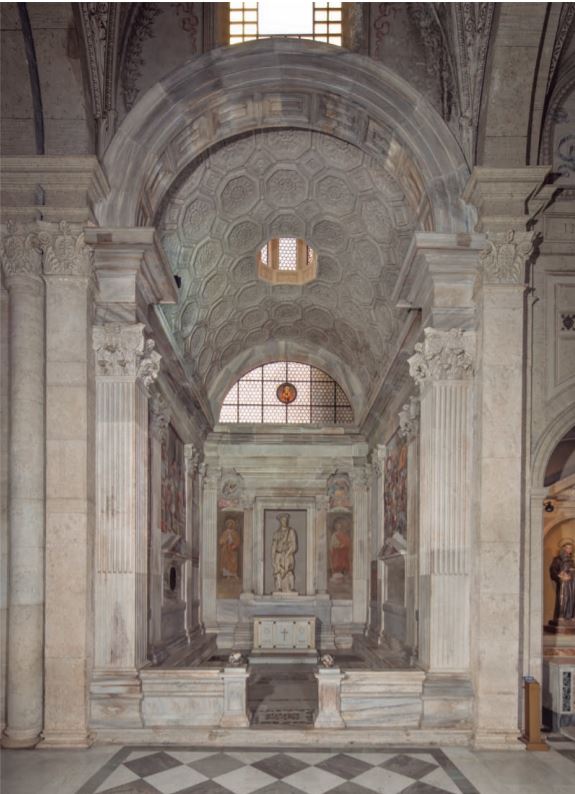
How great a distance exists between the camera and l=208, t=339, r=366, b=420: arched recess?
71.1ft

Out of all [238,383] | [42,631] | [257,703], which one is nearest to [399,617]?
[257,703]

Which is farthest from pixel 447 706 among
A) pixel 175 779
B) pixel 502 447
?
pixel 175 779

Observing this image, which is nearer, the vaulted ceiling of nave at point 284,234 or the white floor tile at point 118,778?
the white floor tile at point 118,778

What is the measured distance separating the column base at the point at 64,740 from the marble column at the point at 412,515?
5641mm

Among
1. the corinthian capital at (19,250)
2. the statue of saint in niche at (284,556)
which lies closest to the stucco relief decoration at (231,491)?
the statue of saint in niche at (284,556)

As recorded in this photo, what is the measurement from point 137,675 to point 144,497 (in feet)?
7.52

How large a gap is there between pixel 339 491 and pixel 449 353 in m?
12.1

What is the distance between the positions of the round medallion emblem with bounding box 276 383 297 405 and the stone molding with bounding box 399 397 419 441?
306 inches

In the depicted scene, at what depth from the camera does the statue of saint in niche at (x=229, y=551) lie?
20.9 m

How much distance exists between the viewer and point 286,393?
22.2 m

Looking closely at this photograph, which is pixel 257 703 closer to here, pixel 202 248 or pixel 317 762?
pixel 317 762

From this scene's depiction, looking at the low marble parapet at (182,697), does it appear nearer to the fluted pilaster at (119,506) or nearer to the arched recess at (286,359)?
the fluted pilaster at (119,506)

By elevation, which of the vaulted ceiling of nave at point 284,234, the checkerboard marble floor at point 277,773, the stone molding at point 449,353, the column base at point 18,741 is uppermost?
the vaulted ceiling of nave at point 284,234

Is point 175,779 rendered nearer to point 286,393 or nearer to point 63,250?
point 63,250
